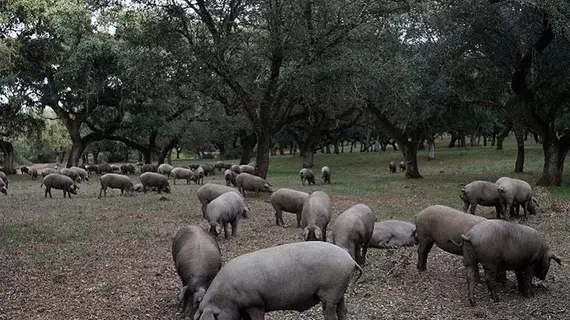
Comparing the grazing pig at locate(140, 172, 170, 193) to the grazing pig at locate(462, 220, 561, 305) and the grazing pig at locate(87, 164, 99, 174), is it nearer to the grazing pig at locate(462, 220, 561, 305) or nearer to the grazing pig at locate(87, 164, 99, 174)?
the grazing pig at locate(462, 220, 561, 305)

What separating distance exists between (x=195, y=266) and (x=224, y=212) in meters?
5.03

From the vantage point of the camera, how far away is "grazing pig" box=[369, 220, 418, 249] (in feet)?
37.6

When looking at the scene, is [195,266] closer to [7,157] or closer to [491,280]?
[491,280]

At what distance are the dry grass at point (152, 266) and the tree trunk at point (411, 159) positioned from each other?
9.72 m

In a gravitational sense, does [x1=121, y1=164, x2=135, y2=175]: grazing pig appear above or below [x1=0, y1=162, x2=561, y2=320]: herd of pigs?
below

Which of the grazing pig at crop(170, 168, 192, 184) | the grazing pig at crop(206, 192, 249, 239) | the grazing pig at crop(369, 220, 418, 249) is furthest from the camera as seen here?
the grazing pig at crop(170, 168, 192, 184)

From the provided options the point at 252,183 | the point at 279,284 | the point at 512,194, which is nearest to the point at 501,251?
the point at 279,284

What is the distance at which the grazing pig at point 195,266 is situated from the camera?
6.95 metres

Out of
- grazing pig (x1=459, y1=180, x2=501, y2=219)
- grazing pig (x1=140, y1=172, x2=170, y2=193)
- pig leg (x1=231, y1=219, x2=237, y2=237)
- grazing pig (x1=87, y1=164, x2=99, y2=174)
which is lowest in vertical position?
grazing pig (x1=87, y1=164, x2=99, y2=174)

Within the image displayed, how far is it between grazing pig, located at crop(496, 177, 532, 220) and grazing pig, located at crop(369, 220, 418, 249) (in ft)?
10.4

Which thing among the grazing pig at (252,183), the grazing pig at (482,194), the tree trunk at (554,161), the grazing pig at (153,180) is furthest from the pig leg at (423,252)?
the grazing pig at (153,180)

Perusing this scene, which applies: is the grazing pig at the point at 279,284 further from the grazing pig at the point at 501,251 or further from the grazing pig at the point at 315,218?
the grazing pig at the point at 315,218

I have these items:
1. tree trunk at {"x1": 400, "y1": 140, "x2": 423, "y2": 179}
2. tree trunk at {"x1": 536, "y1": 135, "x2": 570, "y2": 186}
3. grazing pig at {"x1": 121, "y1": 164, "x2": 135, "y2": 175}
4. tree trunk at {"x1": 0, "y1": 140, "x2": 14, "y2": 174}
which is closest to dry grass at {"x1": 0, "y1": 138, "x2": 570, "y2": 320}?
tree trunk at {"x1": 536, "y1": 135, "x2": 570, "y2": 186}

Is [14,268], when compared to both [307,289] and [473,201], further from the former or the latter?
[473,201]
